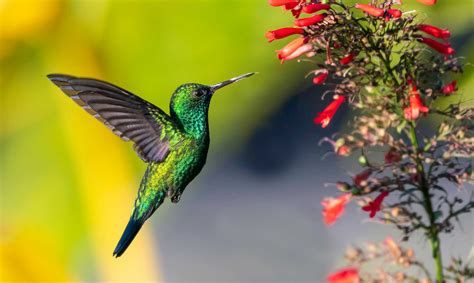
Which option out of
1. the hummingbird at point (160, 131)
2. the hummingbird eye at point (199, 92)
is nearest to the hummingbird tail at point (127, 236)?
the hummingbird at point (160, 131)

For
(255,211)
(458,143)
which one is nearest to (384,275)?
(458,143)

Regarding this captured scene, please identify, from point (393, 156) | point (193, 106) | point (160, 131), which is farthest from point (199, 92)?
point (393, 156)

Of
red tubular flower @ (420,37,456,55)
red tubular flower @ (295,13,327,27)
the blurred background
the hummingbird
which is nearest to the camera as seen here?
red tubular flower @ (295,13,327,27)

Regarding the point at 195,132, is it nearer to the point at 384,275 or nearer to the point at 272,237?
the point at 384,275

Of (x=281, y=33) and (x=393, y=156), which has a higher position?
(x=281, y=33)

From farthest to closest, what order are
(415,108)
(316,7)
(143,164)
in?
(143,164)
(316,7)
(415,108)

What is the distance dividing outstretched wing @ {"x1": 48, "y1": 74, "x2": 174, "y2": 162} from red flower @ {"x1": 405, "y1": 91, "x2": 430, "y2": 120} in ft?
3.22

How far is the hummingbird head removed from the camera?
2521 mm

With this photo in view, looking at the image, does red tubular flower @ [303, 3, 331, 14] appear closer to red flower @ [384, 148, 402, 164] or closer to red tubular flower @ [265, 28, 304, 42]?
red tubular flower @ [265, 28, 304, 42]

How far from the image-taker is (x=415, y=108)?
1.77m

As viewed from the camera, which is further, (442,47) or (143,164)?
(143,164)

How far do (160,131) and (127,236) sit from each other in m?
0.37

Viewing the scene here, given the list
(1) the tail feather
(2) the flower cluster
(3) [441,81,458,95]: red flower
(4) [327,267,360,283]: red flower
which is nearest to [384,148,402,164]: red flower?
(2) the flower cluster

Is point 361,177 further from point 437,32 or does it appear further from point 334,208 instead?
point 437,32
